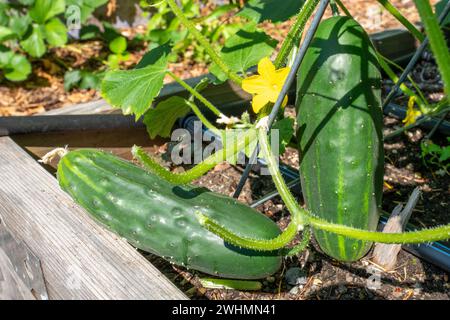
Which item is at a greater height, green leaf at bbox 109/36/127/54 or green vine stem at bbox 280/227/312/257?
green vine stem at bbox 280/227/312/257

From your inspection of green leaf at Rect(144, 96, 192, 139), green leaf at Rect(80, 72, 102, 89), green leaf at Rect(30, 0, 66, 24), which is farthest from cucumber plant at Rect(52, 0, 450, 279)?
green leaf at Rect(30, 0, 66, 24)

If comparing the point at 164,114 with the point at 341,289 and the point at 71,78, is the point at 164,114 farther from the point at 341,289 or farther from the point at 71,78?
the point at 71,78

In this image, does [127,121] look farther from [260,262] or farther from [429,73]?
[429,73]

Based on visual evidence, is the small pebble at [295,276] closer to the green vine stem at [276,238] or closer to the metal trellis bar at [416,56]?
the green vine stem at [276,238]

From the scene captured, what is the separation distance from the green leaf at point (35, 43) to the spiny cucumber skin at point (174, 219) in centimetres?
149

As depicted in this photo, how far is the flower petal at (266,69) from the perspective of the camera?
1.44 m

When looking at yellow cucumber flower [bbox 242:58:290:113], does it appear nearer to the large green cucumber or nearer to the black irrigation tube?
the large green cucumber

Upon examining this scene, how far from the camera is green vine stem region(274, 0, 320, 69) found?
→ 4.46 ft

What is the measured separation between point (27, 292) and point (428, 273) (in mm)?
1042

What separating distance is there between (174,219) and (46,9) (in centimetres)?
186

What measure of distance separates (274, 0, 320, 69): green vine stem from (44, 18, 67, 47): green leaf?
165 cm

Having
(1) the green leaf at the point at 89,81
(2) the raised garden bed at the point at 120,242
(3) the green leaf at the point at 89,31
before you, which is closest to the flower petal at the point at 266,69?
(2) the raised garden bed at the point at 120,242

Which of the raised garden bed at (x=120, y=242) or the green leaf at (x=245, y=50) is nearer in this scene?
the raised garden bed at (x=120, y=242)

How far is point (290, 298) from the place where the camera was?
4.84ft
